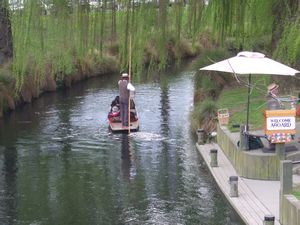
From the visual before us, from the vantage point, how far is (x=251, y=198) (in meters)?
12.5

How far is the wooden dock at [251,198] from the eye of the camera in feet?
37.5

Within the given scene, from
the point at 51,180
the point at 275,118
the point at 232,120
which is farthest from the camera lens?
the point at 232,120

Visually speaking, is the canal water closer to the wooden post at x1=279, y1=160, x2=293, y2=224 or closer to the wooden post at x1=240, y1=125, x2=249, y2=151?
the wooden post at x1=240, y1=125, x2=249, y2=151

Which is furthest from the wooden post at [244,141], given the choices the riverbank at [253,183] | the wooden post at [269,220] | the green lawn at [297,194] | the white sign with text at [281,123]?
the wooden post at [269,220]

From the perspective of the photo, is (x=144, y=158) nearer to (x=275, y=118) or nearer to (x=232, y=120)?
(x=232, y=120)

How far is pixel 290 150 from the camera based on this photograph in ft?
45.8

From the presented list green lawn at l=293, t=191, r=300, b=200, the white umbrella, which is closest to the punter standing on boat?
the white umbrella

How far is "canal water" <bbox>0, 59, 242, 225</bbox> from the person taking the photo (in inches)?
501

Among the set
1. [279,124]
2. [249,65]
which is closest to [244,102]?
[249,65]

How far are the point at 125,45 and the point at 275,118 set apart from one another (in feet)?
27.7

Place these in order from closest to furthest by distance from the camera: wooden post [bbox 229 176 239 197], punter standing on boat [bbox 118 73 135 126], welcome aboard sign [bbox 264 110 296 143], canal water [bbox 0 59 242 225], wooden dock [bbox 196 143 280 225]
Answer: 1. wooden dock [bbox 196 143 280 225]
2. wooden post [bbox 229 176 239 197]
3. canal water [bbox 0 59 242 225]
4. welcome aboard sign [bbox 264 110 296 143]
5. punter standing on boat [bbox 118 73 135 126]

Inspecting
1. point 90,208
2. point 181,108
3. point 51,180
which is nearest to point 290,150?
point 90,208

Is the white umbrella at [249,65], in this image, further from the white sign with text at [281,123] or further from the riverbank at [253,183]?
the riverbank at [253,183]

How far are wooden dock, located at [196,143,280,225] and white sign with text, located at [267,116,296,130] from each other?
1191mm
